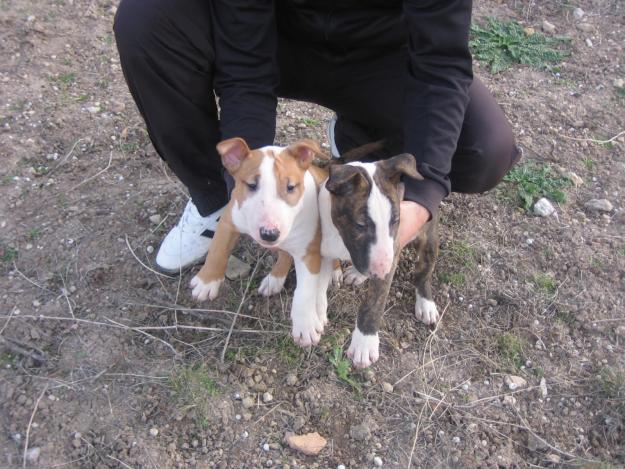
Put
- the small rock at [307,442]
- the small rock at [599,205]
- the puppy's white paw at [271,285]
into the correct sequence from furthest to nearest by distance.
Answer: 1. the small rock at [599,205]
2. the puppy's white paw at [271,285]
3. the small rock at [307,442]

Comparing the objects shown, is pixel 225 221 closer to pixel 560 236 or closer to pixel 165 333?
pixel 165 333

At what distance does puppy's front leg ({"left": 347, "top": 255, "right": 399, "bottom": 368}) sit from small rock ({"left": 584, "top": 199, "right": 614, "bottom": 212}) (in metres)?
1.76

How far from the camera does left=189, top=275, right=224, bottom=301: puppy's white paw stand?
9.46 feet

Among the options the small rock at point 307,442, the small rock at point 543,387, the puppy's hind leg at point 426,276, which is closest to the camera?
the small rock at point 307,442

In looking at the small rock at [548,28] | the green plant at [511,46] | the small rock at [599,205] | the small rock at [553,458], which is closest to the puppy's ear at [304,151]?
the small rock at [553,458]

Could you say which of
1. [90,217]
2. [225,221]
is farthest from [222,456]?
[90,217]

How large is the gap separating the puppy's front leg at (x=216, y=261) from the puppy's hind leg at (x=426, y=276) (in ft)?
3.05

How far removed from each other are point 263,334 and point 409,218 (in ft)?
3.23

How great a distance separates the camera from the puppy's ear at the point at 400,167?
2363 millimetres

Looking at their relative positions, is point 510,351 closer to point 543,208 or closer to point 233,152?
point 543,208

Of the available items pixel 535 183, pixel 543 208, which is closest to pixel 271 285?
pixel 543 208

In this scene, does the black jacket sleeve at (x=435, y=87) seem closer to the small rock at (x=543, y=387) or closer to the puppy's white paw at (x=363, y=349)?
the puppy's white paw at (x=363, y=349)

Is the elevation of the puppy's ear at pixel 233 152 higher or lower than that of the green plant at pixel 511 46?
higher

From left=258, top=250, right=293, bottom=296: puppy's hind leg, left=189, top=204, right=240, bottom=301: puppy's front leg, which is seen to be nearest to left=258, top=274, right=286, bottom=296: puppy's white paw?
left=258, top=250, right=293, bottom=296: puppy's hind leg
